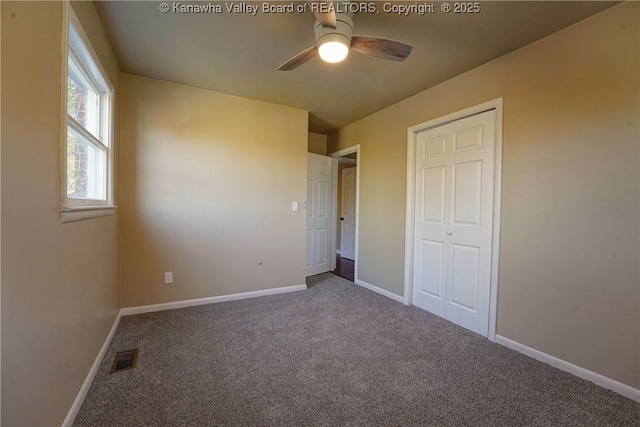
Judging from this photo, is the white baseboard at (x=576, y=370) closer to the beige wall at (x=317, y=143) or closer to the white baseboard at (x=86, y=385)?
the white baseboard at (x=86, y=385)

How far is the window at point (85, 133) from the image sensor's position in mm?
1554

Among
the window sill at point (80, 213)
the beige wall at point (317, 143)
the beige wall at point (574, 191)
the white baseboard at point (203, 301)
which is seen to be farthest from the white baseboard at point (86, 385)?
the beige wall at point (317, 143)

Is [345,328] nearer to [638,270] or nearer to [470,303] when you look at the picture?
[470,303]

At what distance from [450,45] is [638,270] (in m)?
1.96

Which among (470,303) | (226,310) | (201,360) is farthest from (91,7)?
(470,303)

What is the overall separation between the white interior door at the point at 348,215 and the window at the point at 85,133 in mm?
4606

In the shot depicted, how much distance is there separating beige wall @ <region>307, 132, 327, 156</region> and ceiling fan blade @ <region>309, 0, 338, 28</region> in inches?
126

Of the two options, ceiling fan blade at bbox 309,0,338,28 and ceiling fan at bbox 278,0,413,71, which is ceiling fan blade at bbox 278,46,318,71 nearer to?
ceiling fan at bbox 278,0,413,71

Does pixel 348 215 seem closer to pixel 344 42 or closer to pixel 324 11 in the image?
pixel 344 42

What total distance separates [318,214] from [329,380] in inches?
114

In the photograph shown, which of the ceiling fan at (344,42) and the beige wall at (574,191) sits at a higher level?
the ceiling fan at (344,42)

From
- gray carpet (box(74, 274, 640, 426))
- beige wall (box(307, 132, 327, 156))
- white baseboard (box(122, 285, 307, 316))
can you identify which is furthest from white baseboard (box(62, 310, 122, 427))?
beige wall (box(307, 132, 327, 156))

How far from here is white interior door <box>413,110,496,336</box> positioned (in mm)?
2529

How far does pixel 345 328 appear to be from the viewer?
2.64 meters
